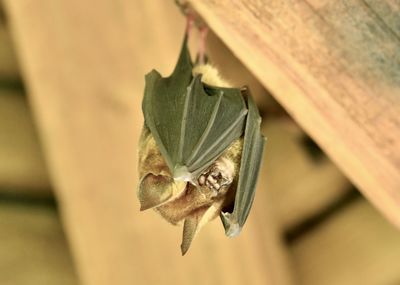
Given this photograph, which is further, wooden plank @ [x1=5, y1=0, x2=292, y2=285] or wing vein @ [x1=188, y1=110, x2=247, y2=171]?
wooden plank @ [x1=5, y1=0, x2=292, y2=285]

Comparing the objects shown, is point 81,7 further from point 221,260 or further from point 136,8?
point 221,260

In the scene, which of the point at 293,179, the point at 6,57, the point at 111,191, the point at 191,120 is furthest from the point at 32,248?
the point at 191,120

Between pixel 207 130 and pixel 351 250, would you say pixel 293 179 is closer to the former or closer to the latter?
pixel 351 250

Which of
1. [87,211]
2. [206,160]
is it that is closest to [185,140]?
[206,160]

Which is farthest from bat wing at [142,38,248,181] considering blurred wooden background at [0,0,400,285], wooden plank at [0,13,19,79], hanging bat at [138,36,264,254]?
wooden plank at [0,13,19,79]

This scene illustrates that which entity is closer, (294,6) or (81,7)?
(294,6)

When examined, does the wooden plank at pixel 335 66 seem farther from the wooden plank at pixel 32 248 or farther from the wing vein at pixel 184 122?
the wooden plank at pixel 32 248

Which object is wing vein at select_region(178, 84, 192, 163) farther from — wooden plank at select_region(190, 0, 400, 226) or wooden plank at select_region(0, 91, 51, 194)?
wooden plank at select_region(0, 91, 51, 194)

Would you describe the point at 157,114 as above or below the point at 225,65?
below
